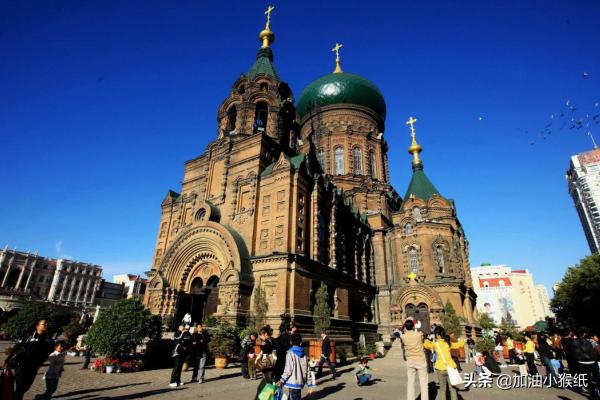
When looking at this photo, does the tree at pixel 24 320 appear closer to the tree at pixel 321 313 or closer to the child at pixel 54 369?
the child at pixel 54 369

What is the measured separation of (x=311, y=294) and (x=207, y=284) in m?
6.81

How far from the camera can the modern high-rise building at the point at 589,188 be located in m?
85.2

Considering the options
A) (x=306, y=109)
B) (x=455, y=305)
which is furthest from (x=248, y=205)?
(x=306, y=109)

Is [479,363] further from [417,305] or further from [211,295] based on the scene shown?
[417,305]

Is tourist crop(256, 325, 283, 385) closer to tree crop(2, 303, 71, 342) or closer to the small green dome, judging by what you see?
tree crop(2, 303, 71, 342)

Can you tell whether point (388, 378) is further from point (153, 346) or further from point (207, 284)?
point (207, 284)

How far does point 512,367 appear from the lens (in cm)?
1647

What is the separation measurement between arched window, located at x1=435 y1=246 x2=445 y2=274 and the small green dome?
18400mm

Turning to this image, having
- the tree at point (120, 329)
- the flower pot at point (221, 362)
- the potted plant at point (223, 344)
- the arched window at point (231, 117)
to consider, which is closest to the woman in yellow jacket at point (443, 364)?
the flower pot at point (221, 362)

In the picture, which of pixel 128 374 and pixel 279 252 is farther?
pixel 279 252

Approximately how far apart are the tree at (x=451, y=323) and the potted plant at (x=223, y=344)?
16.4 m

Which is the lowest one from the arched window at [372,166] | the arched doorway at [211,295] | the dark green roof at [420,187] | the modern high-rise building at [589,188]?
the arched doorway at [211,295]

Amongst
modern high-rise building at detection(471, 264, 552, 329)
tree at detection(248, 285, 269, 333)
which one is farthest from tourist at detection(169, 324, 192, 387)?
modern high-rise building at detection(471, 264, 552, 329)

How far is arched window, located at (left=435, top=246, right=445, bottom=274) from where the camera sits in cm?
2771
